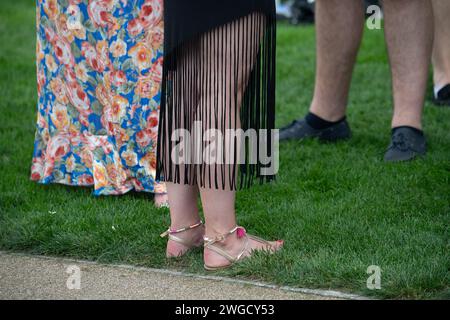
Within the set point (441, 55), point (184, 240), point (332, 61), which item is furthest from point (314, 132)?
point (184, 240)

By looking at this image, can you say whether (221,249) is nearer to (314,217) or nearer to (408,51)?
(314,217)

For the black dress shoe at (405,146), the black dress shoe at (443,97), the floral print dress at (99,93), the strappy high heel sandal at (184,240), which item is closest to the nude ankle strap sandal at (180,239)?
the strappy high heel sandal at (184,240)

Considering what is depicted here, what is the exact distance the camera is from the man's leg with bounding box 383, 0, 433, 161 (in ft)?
13.6

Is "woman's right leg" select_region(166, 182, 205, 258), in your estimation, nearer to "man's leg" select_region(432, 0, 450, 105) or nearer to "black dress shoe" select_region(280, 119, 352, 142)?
"black dress shoe" select_region(280, 119, 352, 142)

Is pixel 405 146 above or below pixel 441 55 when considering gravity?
below

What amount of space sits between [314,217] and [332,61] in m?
1.50

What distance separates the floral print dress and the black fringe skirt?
75 centimetres

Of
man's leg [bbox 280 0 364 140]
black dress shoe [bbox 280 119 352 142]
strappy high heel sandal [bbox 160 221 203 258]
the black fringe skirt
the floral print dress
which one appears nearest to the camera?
the black fringe skirt

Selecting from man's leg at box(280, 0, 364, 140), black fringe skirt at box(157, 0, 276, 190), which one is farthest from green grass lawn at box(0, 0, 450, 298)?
black fringe skirt at box(157, 0, 276, 190)

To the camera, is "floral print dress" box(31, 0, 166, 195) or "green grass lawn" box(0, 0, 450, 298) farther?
"floral print dress" box(31, 0, 166, 195)

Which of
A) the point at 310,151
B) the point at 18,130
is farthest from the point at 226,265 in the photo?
the point at 18,130

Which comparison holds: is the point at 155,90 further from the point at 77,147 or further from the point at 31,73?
the point at 31,73

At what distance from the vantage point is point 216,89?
269cm

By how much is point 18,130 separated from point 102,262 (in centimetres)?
208
